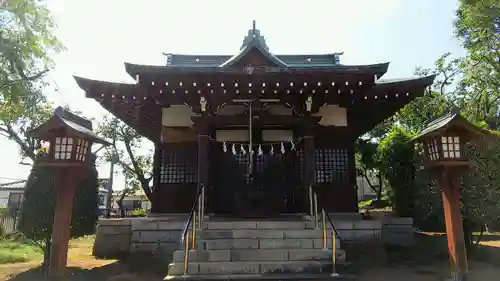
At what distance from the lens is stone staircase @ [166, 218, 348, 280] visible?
620 centimetres

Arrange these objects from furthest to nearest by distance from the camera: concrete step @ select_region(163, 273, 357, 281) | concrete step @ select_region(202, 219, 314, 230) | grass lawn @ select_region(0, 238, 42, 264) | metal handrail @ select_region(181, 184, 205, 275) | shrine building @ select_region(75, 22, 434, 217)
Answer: grass lawn @ select_region(0, 238, 42, 264) < shrine building @ select_region(75, 22, 434, 217) < concrete step @ select_region(202, 219, 314, 230) < metal handrail @ select_region(181, 184, 205, 275) < concrete step @ select_region(163, 273, 357, 281)

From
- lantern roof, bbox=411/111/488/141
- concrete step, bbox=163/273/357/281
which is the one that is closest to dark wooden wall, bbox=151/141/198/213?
concrete step, bbox=163/273/357/281

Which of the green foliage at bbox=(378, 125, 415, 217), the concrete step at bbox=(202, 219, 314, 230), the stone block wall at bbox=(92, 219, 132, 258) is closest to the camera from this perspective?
the concrete step at bbox=(202, 219, 314, 230)

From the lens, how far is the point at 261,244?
22.9 ft

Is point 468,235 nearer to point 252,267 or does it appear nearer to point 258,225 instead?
point 258,225

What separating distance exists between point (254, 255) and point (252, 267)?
1.07ft

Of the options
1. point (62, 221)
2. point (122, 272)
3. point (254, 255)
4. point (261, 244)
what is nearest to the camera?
point (62, 221)

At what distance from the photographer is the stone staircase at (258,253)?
6.20 metres

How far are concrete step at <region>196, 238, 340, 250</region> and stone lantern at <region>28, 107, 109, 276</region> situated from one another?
8.14 feet

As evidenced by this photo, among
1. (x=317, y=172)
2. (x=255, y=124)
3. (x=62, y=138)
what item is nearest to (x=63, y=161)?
(x=62, y=138)

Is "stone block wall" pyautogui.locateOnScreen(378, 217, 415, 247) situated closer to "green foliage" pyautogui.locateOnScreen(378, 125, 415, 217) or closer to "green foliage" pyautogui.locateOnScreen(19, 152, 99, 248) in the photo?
"green foliage" pyautogui.locateOnScreen(378, 125, 415, 217)

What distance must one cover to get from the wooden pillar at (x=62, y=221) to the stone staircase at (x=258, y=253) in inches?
73.1

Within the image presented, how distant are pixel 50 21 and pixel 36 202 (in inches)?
184

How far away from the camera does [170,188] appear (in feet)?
33.1
